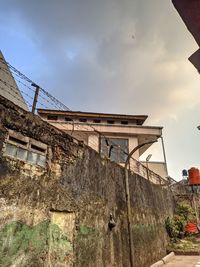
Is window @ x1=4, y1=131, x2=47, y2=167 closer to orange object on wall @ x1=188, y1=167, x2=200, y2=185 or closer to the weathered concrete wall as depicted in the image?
the weathered concrete wall

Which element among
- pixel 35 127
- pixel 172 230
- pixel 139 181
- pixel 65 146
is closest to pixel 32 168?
pixel 35 127

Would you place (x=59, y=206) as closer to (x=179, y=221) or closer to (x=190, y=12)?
(x=190, y=12)

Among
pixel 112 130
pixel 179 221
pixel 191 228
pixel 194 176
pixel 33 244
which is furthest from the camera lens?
pixel 112 130

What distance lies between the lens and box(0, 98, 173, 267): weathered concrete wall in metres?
4.76

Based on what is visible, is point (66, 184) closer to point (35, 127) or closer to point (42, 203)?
point (42, 203)

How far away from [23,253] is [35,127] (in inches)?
110

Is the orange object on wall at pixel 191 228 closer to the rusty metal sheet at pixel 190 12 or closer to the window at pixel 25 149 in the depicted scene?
the window at pixel 25 149

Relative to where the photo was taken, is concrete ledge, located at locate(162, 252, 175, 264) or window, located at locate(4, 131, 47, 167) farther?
concrete ledge, located at locate(162, 252, 175, 264)

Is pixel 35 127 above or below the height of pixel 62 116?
below

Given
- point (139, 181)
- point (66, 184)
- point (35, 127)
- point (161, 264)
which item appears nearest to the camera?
point (35, 127)

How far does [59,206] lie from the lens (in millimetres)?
5961

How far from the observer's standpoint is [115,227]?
8.32 m

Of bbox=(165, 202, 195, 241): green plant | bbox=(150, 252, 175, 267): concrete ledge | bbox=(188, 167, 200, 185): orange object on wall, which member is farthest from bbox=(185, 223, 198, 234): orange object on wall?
bbox=(188, 167, 200, 185): orange object on wall

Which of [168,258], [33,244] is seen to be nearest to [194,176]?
[168,258]
